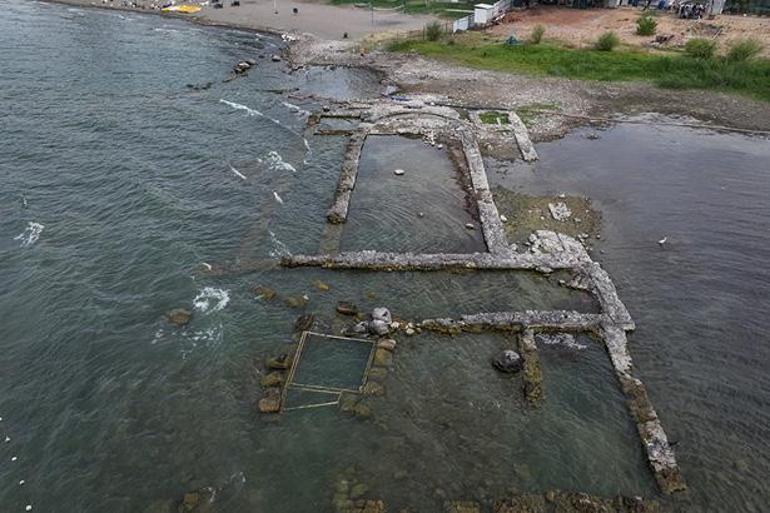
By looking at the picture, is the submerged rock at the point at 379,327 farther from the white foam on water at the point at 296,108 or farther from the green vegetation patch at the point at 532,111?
the white foam on water at the point at 296,108

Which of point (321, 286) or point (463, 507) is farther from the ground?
point (321, 286)

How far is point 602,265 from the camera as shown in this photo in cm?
2947

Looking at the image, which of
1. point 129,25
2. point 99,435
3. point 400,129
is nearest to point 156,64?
point 129,25

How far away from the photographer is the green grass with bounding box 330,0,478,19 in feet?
252

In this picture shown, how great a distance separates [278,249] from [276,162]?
1163 cm

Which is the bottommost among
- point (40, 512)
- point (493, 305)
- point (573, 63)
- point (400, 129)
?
point (40, 512)

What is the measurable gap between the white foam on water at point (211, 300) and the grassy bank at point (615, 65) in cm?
4208

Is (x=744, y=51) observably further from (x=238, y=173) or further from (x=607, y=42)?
(x=238, y=173)

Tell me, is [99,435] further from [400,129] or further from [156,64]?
[156,64]

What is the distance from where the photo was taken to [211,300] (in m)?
26.8

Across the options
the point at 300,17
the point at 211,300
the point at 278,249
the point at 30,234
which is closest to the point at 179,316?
the point at 211,300

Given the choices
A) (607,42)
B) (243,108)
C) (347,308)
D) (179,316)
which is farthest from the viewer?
(607,42)

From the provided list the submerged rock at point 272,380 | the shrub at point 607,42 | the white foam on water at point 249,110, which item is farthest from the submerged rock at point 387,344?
the shrub at point 607,42

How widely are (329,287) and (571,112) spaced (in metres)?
31.8
